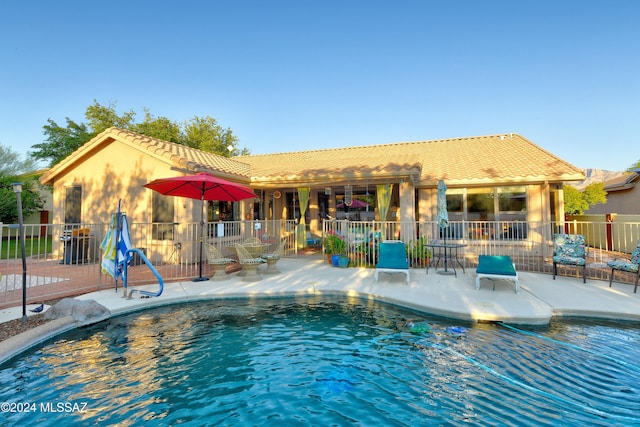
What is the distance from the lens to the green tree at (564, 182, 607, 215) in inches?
678

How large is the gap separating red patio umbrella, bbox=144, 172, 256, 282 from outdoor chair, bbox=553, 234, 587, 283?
8740 mm

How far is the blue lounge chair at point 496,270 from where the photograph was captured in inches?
250

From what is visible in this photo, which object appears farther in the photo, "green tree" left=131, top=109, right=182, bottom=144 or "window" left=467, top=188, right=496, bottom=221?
"green tree" left=131, top=109, right=182, bottom=144

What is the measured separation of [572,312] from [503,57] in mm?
11809

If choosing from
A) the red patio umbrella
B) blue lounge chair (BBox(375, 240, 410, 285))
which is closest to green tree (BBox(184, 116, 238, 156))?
the red patio umbrella

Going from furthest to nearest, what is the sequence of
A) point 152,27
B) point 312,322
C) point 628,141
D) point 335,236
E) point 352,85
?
1. point 628,141
2. point 352,85
3. point 152,27
4. point 335,236
5. point 312,322

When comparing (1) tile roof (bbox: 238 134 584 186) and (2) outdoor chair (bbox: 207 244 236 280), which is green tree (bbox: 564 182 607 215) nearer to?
(1) tile roof (bbox: 238 134 584 186)

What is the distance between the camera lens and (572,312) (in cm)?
538

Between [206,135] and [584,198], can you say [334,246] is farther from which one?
[206,135]

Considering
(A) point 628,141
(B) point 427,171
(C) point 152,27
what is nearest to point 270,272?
(B) point 427,171

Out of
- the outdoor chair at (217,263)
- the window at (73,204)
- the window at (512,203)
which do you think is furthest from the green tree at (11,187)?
the window at (512,203)

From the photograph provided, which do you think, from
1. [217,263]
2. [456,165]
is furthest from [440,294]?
[456,165]

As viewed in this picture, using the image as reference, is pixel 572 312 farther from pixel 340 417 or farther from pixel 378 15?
pixel 378 15

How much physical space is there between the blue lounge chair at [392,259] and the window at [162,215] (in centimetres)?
749
